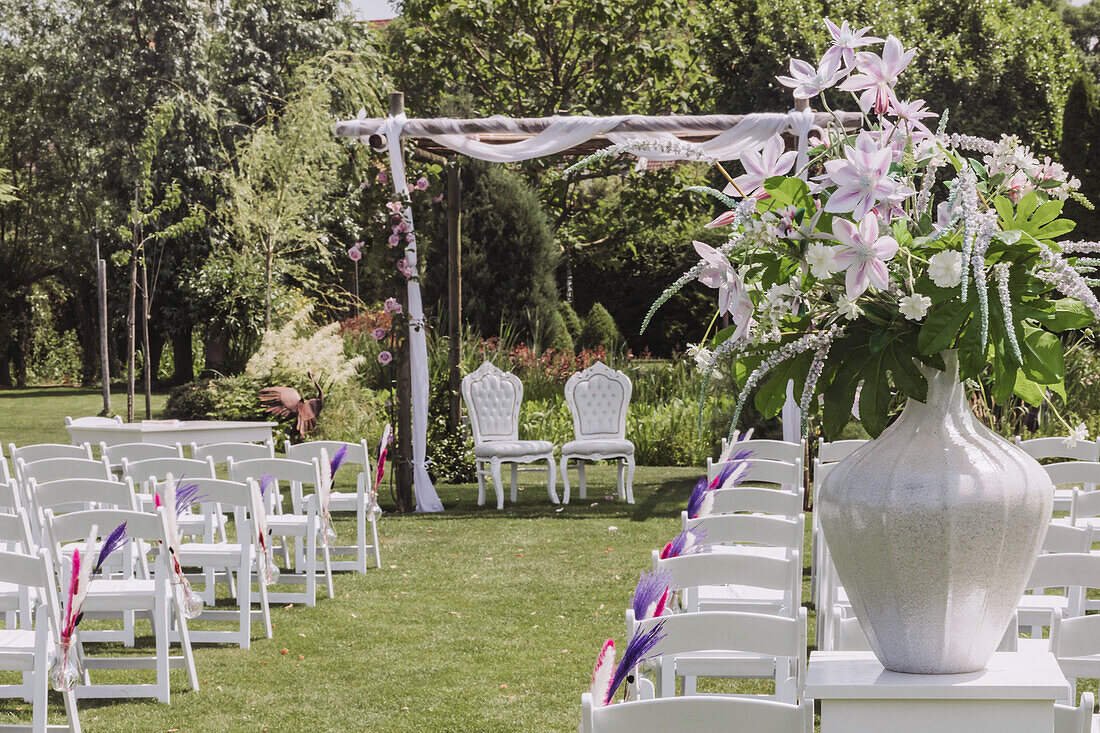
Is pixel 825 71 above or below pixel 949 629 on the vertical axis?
above

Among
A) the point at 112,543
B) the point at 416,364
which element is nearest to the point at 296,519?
the point at 112,543

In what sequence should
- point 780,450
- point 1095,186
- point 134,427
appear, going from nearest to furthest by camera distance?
point 780,450 → point 134,427 → point 1095,186

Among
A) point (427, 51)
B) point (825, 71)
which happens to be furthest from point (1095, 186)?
point (825, 71)

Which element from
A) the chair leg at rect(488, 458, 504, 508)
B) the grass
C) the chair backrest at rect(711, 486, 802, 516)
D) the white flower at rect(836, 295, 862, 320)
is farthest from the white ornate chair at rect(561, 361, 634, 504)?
the white flower at rect(836, 295, 862, 320)

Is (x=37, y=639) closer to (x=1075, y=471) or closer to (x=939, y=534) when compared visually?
(x=939, y=534)

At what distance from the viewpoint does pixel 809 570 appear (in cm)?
765

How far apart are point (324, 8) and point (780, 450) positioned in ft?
65.5

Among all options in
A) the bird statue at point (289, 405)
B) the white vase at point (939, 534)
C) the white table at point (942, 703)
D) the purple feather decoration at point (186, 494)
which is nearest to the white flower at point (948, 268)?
the white vase at point (939, 534)

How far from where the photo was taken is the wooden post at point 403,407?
9.96m

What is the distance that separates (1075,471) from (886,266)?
4411 millimetres

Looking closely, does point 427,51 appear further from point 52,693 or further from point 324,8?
point 52,693

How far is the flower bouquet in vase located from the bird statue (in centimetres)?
1078

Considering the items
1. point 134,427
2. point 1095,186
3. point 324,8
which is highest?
point 324,8

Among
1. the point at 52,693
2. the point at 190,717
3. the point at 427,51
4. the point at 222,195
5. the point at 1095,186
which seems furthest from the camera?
the point at 222,195
